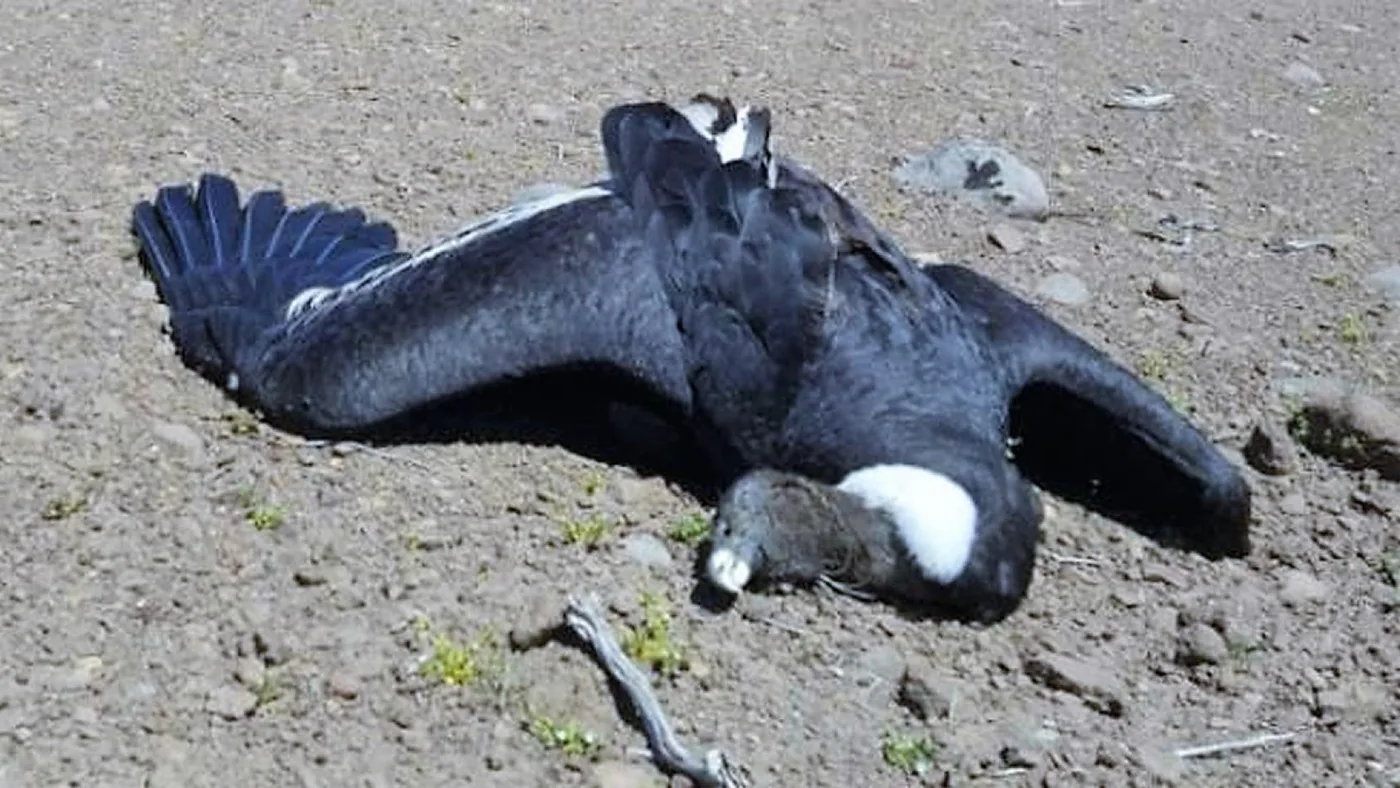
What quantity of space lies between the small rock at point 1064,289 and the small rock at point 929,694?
2.06 meters

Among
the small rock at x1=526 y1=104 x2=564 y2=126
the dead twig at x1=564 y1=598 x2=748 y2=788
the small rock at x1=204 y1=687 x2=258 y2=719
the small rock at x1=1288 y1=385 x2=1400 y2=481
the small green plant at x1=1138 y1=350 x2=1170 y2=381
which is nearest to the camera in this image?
the dead twig at x1=564 y1=598 x2=748 y2=788

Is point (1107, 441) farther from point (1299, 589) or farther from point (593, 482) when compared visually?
point (593, 482)

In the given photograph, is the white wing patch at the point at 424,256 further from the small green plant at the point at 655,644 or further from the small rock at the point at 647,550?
the small green plant at the point at 655,644

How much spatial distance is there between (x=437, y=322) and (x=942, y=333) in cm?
113

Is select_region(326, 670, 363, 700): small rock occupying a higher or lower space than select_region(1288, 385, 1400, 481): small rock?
higher

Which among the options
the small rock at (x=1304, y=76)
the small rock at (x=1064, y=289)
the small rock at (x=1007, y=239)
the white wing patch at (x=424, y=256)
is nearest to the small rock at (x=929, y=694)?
the white wing patch at (x=424, y=256)

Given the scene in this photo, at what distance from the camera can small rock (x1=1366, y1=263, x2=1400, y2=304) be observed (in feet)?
23.2

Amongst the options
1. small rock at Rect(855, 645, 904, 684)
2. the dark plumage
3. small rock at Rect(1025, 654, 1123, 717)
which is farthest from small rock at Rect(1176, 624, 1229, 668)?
small rock at Rect(855, 645, 904, 684)

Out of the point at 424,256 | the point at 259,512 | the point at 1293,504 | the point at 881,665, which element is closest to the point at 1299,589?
the point at 1293,504

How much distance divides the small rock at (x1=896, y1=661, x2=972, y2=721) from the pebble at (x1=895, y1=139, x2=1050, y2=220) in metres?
2.64

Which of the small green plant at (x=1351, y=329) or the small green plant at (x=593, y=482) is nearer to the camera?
the small green plant at (x=593, y=482)

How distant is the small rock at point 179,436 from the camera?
5.52 metres

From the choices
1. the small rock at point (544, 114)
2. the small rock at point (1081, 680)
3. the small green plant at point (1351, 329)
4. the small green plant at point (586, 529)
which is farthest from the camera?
the small rock at point (544, 114)

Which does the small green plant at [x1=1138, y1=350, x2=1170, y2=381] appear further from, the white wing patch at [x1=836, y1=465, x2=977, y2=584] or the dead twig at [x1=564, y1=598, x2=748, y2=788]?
the dead twig at [x1=564, y1=598, x2=748, y2=788]
